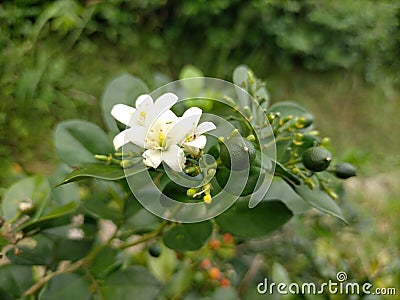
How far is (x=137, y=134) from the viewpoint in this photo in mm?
481

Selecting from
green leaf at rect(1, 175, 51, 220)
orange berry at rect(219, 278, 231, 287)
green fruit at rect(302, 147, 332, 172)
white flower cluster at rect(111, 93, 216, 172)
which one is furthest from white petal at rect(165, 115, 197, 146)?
orange berry at rect(219, 278, 231, 287)

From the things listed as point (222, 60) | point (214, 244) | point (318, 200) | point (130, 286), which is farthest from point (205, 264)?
point (222, 60)

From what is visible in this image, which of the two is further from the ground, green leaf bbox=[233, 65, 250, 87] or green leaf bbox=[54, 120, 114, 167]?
green leaf bbox=[233, 65, 250, 87]

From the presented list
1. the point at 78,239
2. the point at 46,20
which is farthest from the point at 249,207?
the point at 46,20

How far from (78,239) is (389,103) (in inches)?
97.0

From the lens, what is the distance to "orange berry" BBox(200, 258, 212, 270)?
917 mm

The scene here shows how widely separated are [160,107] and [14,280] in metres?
0.31

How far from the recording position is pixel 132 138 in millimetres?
482

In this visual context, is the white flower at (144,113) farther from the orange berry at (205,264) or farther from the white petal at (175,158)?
the orange berry at (205,264)

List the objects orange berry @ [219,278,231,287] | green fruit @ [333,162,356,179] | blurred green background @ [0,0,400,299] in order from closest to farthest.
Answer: green fruit @ [333,162,356,179]
orange berry @ [219,278,231,287]
blurred green background @ [0,0,400,299]

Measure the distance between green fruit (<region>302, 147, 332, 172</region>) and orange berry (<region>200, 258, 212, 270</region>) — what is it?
1.52ft

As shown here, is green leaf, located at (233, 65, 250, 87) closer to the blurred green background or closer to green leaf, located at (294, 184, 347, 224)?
green leaf, located at (294, 184, 347, 224)

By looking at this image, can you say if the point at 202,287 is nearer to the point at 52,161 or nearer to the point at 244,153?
the point at 244,153

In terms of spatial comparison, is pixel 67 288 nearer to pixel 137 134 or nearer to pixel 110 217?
pixel 110 217
